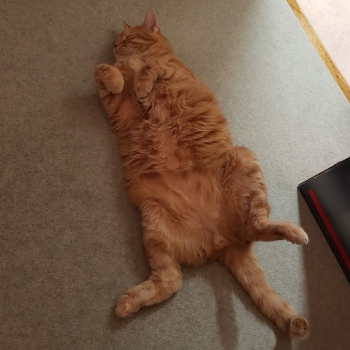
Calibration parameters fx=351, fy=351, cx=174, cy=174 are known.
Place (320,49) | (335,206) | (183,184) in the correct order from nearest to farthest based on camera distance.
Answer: (183,184)
(335,206)
(320,49)

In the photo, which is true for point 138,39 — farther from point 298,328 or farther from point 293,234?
point 298,328

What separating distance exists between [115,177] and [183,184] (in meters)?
0.36

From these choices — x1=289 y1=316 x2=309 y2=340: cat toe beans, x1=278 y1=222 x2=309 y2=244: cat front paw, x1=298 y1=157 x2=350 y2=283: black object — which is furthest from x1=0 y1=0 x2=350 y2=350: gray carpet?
x1=278 y1=222 x2=309 y2=244: cat front paw

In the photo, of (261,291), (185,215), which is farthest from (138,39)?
(261,291)

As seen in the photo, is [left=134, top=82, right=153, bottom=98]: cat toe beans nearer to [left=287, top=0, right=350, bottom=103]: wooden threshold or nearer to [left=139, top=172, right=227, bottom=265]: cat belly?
[left=139, top=172, right=227, bottom=265]: cat belly

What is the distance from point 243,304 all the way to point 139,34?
158 cm

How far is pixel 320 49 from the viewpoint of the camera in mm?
2598

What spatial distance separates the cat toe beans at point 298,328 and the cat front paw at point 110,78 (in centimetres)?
138

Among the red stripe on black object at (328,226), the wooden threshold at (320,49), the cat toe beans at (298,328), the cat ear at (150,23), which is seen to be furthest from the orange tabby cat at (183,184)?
the wooden threshold at (320,49)

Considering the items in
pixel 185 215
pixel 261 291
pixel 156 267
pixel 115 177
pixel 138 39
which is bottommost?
pixel 261 291

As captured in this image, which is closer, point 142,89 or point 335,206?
point 142,89

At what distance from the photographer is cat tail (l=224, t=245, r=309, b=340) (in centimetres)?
156

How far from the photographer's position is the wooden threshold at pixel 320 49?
2.54 metres

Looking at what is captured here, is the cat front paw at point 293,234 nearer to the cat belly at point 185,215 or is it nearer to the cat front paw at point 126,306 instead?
the cat belly at point 185,215
